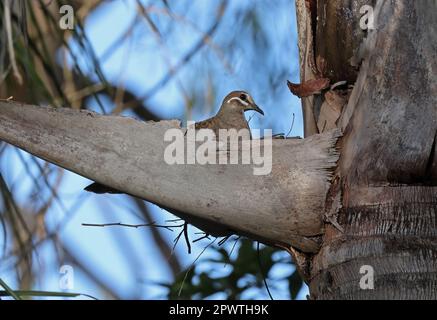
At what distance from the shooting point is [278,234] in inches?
122

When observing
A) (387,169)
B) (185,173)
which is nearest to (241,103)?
(185,173)

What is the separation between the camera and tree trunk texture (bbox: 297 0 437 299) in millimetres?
2816

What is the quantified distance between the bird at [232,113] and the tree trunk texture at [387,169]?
1552 millimetres

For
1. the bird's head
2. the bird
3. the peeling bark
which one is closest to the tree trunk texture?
the peeling bark

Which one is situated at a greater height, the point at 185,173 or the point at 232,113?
the point at 232,113

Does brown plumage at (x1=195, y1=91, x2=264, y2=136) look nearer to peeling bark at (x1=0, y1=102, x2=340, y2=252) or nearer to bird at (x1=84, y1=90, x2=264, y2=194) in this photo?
bird at (x1=84, y1=90, x2=264, y2=194)

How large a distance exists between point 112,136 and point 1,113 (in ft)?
1.15

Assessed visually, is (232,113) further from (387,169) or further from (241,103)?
(387,169)

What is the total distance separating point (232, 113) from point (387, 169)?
2.07m

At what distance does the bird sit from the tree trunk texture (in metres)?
1.55

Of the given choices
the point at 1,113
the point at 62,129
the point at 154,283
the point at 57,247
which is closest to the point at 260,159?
the point at 62,129

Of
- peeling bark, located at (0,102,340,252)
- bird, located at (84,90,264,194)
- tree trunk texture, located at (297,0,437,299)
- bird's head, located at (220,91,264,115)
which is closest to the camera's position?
tree trunk texture, located at (297,0,437,299)

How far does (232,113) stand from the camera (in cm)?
496

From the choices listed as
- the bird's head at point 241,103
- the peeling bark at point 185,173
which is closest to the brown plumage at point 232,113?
the bird's head at point 241,103
